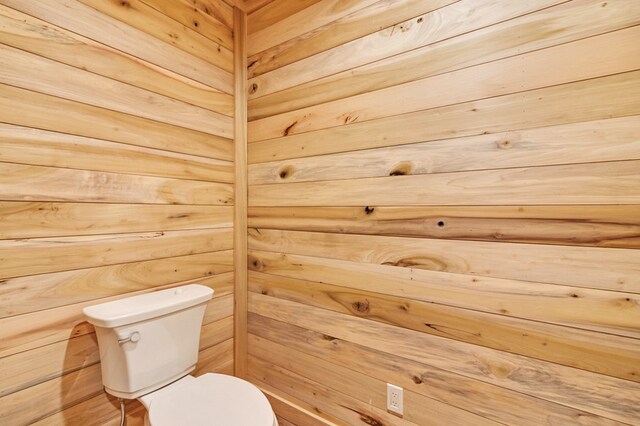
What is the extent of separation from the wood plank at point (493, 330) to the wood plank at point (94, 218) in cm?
66

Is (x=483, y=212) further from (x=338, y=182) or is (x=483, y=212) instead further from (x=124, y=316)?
(x=124, y=316)

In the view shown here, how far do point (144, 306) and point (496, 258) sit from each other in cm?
130

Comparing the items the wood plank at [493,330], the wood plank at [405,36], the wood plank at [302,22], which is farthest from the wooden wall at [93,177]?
the wood plank at [493,330]

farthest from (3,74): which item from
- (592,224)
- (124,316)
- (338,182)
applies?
(592,224)

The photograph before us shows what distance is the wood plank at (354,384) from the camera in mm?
1189

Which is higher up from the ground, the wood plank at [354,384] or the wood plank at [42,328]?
the wood plank at [42,328]

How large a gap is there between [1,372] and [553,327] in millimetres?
1800

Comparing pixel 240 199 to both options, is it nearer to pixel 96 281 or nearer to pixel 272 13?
pixel 96 281

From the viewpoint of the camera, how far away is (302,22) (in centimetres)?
155

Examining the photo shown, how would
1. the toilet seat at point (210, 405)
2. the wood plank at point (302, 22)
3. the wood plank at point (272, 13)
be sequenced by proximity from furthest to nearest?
the wood plank at point (272, 13)
the wood plank at point (302, 22)
the toilet seat at point (210, 405)

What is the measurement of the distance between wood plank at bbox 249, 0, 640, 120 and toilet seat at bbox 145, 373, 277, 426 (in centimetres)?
128

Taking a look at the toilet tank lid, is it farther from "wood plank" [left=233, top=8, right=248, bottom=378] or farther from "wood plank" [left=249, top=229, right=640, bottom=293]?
"wood plank" [left=249, top=229, right=640, bottom=293]

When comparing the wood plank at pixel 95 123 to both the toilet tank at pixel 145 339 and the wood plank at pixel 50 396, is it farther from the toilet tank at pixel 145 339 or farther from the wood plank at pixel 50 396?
the wood plank at pixel 50 396

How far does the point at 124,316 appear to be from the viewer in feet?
3.59
